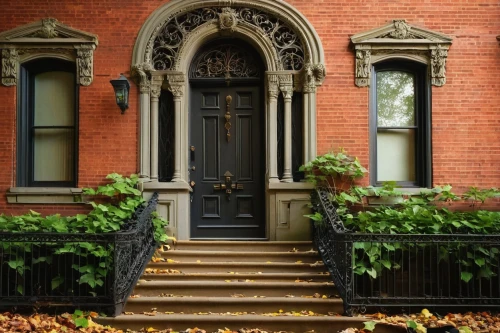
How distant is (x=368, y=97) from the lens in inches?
350

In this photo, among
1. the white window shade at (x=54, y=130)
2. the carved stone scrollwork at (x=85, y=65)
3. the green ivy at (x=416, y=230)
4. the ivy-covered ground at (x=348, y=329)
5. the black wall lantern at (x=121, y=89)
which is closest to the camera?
the ivy-covered ground at (x=348, y=329)

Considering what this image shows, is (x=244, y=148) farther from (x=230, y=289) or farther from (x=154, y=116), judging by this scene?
(x=230, y=289)

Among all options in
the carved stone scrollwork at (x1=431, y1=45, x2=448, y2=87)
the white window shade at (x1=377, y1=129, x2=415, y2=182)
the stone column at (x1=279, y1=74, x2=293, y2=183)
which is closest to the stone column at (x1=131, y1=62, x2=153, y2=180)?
the stone column at (x1=279, y1=74, x2=293, y2=183)

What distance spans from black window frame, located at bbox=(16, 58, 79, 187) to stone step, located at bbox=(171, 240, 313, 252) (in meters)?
2.23

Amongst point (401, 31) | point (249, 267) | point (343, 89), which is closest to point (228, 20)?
point (343, 89)

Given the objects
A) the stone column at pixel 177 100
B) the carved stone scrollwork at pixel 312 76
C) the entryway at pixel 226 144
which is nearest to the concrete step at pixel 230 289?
the entryway at pixel 226 144

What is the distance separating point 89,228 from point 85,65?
314cm

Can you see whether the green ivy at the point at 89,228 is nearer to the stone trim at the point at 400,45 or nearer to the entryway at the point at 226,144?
the entryway at the point at 226,144

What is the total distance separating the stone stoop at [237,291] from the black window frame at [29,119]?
8.65 ft

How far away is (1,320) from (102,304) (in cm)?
123

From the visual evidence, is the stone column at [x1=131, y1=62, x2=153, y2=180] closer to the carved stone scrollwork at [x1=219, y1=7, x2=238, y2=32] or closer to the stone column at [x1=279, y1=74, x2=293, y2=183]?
the carved stone scrollwork at [x1=219, y1=7, x2=238, y2=32]

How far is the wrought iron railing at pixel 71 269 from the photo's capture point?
6.62 metres

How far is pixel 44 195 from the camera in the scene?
28.7ft

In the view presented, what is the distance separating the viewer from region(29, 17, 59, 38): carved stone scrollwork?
891cm
